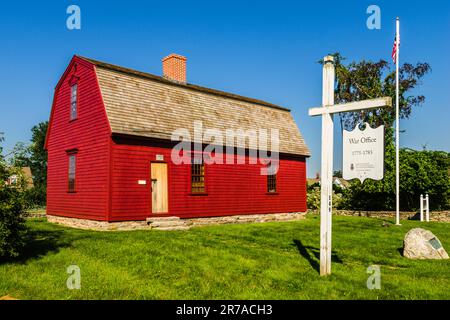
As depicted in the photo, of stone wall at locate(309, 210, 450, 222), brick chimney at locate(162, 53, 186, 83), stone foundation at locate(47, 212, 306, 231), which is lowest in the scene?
stone wall at locate(309, 210, 450, 222)

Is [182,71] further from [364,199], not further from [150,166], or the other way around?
[364,199]

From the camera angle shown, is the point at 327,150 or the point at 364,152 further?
the point at 364,152

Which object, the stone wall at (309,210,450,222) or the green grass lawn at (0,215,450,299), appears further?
the stone wall at (309,210,450,222)

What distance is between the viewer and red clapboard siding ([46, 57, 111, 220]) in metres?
15.6

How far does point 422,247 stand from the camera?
32.6 ft

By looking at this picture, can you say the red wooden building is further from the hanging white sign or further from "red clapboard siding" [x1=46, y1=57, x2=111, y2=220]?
the hanging white sign

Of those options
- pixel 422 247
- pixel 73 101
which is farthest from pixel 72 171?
pixel 422 247

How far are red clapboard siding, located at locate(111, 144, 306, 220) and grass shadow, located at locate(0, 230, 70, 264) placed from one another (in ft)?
8.66

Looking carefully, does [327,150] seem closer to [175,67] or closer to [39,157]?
[175,67]

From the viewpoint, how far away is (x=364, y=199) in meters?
26.1

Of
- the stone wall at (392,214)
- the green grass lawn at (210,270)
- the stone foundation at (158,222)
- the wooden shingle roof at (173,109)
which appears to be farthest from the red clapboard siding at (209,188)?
the stone wall at (392,214)

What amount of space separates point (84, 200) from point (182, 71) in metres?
8.70

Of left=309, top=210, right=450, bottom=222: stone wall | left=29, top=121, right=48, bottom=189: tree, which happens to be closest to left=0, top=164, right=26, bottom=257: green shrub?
left=309, top=210, right=450, bottom=222: stone wall

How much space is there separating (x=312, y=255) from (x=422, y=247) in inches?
111
